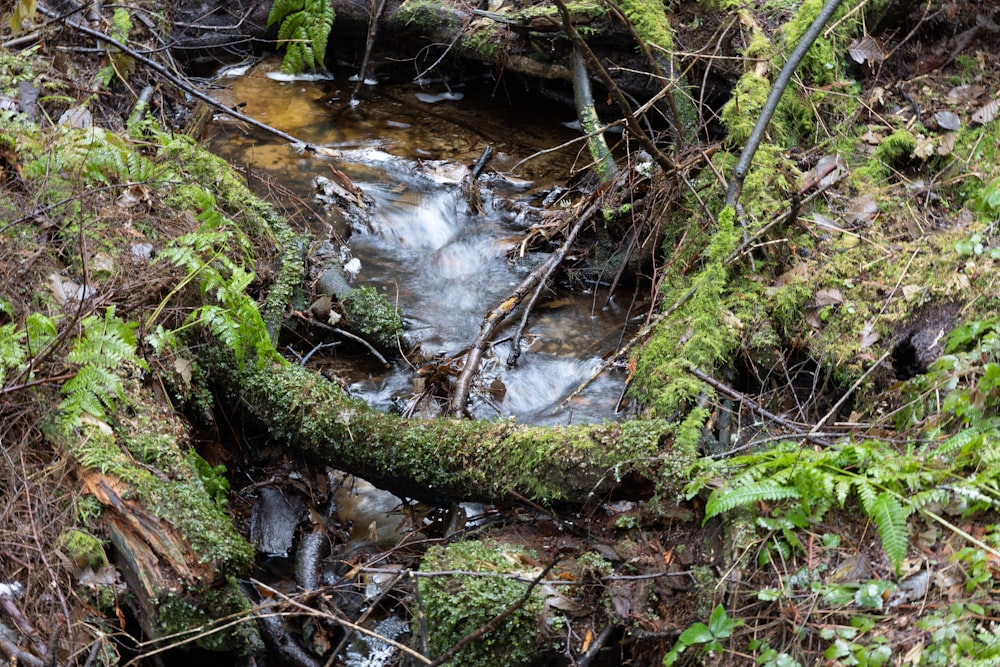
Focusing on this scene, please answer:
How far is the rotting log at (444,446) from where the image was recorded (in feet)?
11.4

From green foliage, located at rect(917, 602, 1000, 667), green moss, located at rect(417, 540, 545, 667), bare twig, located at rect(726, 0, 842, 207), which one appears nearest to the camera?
green foliage, located at rect(917, 602, 1000, 667)

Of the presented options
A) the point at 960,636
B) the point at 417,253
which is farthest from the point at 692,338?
the point at 417,253

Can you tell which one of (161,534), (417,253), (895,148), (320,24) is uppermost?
(320,24)

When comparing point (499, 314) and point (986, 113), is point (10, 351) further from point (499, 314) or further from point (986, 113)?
point (986, 113)

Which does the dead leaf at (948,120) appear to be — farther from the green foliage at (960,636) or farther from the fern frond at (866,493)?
the green foliage at (960,636)

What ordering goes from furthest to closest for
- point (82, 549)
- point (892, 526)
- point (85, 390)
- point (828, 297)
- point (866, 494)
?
point (828, 297) < point (85, 390) < point (82, 549) < point (866, 494) < point (892, 526)

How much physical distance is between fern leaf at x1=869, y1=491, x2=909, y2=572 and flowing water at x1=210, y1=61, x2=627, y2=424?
192cm

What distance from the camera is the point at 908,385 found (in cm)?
355

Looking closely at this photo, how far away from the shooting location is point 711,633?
9.04 feet

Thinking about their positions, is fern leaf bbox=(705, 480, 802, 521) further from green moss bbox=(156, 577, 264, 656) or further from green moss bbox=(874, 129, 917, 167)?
green moss bbox=(874, 129, 917, 167)

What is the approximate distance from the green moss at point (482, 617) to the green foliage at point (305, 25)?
615 cm

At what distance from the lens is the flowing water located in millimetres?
5082

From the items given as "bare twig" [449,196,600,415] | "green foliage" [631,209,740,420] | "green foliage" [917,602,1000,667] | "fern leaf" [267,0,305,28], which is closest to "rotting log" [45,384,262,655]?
"bare twig" [449,196,600,415]

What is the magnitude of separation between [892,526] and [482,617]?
1.53 metres
